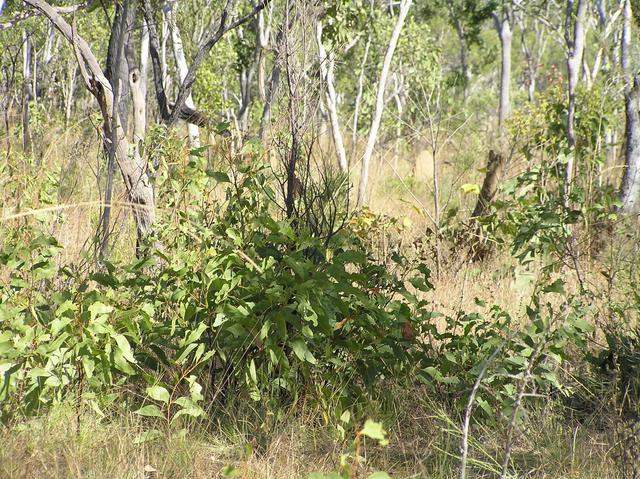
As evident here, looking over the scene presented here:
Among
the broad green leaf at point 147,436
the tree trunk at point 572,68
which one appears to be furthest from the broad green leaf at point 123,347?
the tree trunk at point 572,68

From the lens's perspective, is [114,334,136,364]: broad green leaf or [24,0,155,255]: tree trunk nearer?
[114,334,136,364]: broad green leaf

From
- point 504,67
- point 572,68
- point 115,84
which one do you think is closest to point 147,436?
point 115,84

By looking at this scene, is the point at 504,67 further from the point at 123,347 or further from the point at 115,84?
the point at 123,347

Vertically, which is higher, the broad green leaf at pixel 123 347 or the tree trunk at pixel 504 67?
the tree trunk at pixel 504 67

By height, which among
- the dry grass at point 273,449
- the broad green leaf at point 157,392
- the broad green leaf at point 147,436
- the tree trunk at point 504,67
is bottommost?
the dry grass at point 273,449

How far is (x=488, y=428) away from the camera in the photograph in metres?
3.06

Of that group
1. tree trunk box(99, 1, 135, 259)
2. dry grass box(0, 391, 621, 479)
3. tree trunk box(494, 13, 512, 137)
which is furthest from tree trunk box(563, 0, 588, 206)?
tree trunk box(494, 13, 512, 137)

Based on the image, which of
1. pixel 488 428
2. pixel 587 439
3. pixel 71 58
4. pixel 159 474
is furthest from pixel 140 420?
→ pixel 71 58

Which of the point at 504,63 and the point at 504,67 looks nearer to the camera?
the point at 504,67

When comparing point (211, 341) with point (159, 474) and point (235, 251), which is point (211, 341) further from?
point (159, 474)

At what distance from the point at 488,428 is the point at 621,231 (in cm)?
132

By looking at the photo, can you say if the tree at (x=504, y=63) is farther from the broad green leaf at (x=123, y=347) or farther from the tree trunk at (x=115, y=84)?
the broad green leaf at (x=123, y=347)

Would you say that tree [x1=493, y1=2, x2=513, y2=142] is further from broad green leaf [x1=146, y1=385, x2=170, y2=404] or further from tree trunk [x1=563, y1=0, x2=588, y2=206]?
broad green leaf [x1=146, y1=385, x2=170, y2=404]

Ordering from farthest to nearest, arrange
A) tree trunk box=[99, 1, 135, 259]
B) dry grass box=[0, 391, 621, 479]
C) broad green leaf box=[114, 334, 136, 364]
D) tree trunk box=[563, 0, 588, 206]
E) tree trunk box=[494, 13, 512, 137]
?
tree trunk box=[494, 13, 512, 137] → tree trunk box=[563, 0, 588, 206] → tree trunk box=[99, 1, 135, 259] → broad green leaf box=[114, 334, 136, 364] → dry grass box=[0, 391, 621, 479]
